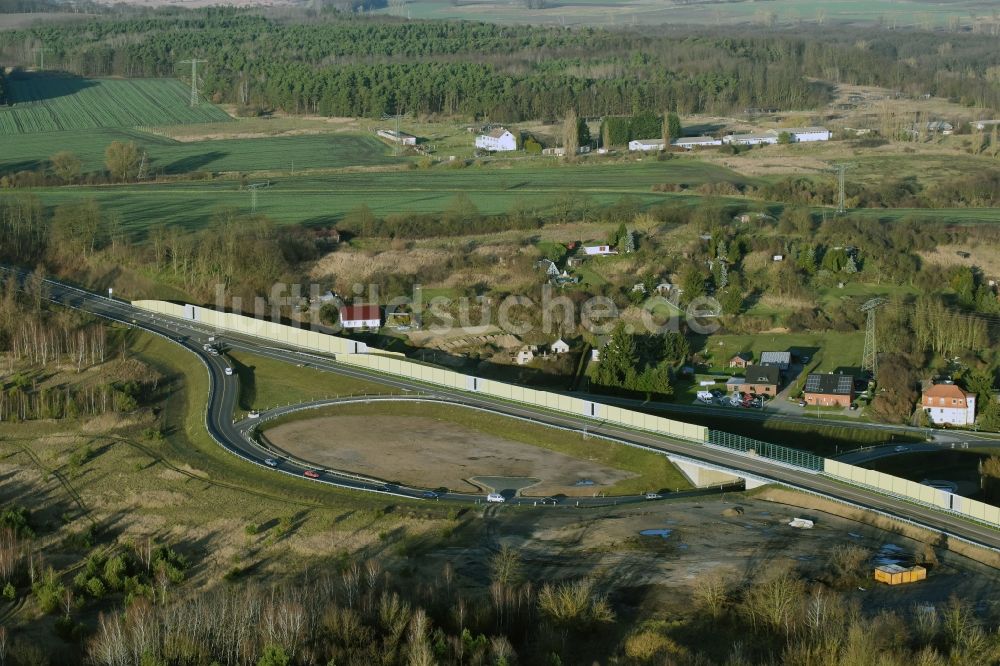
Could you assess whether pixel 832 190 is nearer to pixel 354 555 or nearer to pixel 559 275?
pixel 559 275

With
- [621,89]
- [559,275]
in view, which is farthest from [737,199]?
[621,89]

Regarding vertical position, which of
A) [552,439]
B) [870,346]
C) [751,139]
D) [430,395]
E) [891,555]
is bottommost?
[891,555]

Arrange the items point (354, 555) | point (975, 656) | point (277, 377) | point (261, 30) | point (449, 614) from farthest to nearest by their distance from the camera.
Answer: point (261, 30) → point (277, 377) → point (354, 555) → point (449, 614) → point (975, 656)

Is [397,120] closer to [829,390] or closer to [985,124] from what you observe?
[985,124]

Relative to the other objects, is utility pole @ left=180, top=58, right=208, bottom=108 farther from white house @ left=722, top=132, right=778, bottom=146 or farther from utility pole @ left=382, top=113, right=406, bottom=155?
white house @ left=722, top=132, right=778, bottom=146

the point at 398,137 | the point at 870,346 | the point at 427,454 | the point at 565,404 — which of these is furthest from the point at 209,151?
the point at 427,454

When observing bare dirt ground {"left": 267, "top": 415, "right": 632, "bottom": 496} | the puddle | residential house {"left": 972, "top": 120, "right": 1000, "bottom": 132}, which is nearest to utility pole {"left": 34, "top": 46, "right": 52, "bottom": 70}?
residential house {"left": 972, "top": 120, "right": 1000, "bottom": 132}

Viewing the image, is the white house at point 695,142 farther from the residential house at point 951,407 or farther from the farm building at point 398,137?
the residential house at point 951,407
